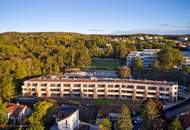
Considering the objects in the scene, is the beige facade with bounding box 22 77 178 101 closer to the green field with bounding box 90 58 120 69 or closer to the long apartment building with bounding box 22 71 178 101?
the long apartment building with bounding box 22 71 178 101

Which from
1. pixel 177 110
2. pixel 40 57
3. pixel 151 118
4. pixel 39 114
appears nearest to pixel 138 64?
pixel 40 57

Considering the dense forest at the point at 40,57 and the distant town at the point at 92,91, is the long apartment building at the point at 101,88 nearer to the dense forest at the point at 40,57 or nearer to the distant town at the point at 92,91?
the distant town at the point at 92,91

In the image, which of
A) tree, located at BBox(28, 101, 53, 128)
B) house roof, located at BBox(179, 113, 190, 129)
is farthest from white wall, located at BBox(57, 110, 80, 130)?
house roof, located at BBox(179, 113, 190, 129)

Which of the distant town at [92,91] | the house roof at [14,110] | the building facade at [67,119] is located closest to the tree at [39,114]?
the distant town at [92,91]

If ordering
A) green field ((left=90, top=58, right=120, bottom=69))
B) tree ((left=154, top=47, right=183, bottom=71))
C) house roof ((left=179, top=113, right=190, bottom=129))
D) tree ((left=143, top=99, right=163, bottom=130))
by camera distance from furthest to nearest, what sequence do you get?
green field ((left=90, top=58, right=120, bottom=69)) < tree ((left=154, top=47, right=183, bottom=71)) < tree ((left=143, top=99, right=163, bottom=130)) < house roof ((left=179, top=113, right=190, bottom=129))

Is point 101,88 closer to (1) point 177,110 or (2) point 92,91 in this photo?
(2) point 92,91

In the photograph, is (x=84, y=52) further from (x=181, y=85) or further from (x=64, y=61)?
(x=181, y=85)

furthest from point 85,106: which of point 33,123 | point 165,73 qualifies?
point 165,73
